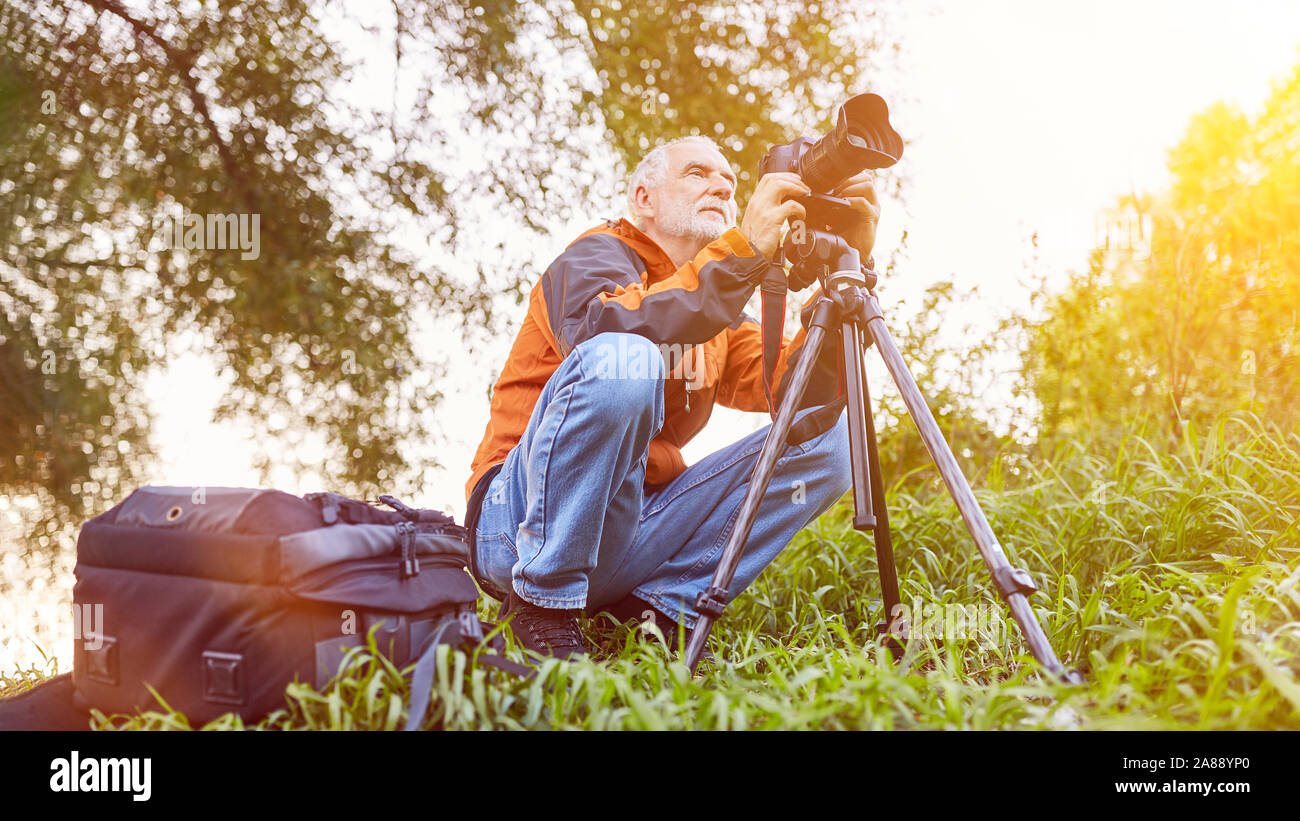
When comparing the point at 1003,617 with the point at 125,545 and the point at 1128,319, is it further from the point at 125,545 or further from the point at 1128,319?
the point at 1128,319

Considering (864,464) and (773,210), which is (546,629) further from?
(773,210)

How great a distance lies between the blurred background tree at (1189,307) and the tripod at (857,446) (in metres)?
1.62

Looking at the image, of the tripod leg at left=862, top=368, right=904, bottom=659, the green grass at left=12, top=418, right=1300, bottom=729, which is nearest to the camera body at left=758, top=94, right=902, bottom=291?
the tripod leg at left=862, top=368, right=904, bottom=659

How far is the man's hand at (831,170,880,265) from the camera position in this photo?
71.1 inches

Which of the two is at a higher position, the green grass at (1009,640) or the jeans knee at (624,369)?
the jeans knee at (624,369)

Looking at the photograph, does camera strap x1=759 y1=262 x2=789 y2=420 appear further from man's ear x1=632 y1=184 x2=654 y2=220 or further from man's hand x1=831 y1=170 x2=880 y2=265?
man's ear x1=632 y1=184 x2=654 y2=220

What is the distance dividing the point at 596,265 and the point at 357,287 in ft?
5.67

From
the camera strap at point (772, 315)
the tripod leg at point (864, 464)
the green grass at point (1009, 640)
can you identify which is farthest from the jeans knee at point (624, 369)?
the green grass at point (1009, 640)

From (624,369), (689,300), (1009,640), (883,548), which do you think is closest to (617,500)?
(624,369)

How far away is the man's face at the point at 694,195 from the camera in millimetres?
2338

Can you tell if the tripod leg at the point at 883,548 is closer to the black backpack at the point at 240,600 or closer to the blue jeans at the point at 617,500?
the blue jeans at the point at 617,500

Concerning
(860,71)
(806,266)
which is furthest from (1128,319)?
(806,266)

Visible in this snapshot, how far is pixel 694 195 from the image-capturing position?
7.69ft
